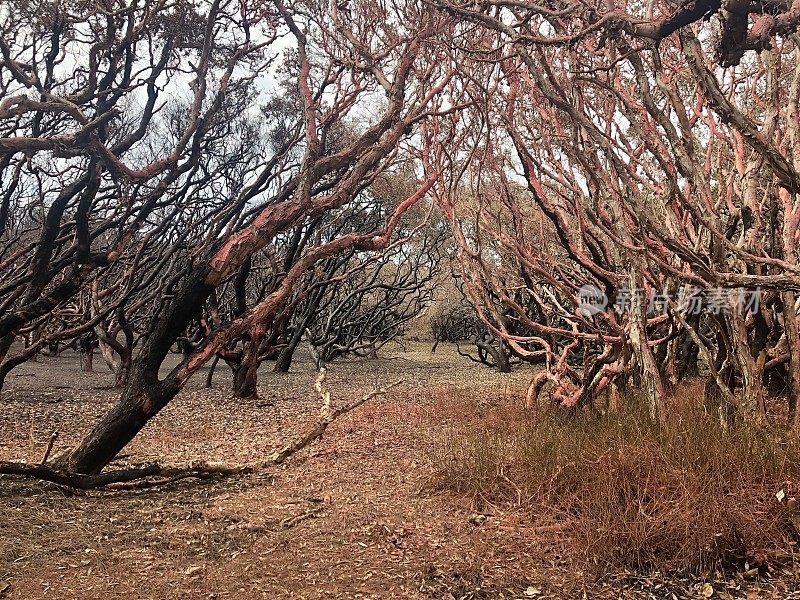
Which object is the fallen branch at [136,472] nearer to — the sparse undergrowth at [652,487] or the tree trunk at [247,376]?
the sparse undergrowth at [652,487]

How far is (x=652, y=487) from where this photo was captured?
10.0 feet

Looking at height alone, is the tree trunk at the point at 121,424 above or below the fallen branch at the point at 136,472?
above

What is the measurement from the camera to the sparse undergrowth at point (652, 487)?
275cm

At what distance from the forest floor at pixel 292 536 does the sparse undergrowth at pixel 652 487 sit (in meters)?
0.11

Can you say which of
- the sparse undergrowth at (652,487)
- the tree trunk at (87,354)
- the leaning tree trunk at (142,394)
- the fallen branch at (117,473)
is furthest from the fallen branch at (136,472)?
the tree trunk at (87,354)

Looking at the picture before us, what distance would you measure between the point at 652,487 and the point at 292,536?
1.75m

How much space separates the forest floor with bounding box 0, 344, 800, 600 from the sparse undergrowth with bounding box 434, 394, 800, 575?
0.36ft

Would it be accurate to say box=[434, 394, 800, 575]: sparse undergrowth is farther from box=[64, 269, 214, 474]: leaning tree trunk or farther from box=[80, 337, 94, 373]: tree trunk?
box=[80, 337, 94, 373]: tree trunk

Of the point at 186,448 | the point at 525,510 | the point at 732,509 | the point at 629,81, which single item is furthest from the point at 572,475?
the point at 629,81

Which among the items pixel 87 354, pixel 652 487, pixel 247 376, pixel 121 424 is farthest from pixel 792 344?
pixel 87 354

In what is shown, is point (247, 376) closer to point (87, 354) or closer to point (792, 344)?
point (87, 354)

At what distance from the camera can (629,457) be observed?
3.27 meters

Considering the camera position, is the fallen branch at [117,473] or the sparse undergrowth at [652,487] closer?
the sparse undergrowth at [652,487]

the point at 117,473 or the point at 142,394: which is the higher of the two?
the point at 142,394
